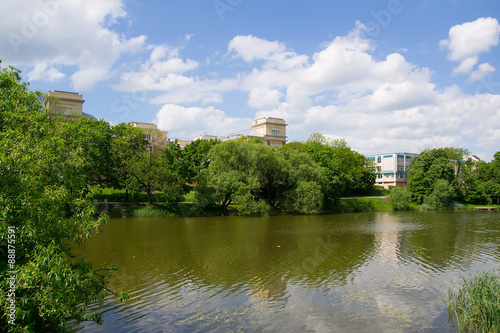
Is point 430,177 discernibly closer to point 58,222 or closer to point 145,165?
point 145,165

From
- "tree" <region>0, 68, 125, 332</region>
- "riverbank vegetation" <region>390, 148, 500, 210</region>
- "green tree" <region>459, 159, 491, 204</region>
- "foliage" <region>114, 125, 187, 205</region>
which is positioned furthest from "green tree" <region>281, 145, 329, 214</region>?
"tree" <region>0, 68, 125, 332</region>

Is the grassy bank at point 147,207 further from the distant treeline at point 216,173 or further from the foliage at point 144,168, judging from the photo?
the foliage at point 144,168

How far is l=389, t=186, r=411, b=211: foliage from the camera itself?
209ft

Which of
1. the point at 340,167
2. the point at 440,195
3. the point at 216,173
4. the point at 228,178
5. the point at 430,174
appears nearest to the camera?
the point at 228,178

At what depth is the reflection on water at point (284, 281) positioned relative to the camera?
953 cm

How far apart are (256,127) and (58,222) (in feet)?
330

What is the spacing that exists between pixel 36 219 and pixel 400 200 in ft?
215

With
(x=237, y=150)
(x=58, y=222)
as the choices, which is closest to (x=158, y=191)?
(x=237, y=150)

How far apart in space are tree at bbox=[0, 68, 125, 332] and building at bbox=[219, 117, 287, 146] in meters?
91.6

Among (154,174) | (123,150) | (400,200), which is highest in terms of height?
(123,150)

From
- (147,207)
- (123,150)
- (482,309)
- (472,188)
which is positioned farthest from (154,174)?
(472,188)

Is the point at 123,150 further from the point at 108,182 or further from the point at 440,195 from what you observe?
the point at 440,195

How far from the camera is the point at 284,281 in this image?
13.6m

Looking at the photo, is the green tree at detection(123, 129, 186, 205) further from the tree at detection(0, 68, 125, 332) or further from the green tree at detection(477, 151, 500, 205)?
the green tree at detection(477, 151, 500, 205)
